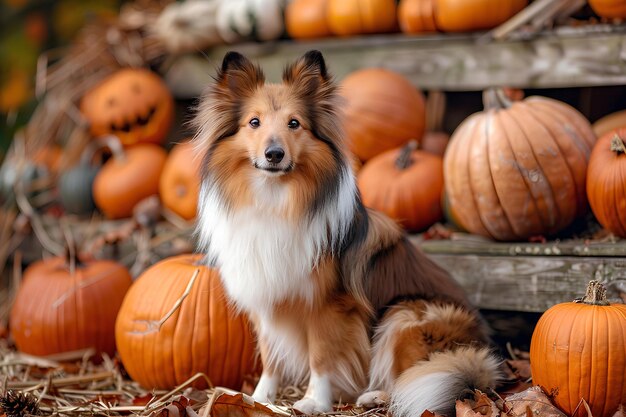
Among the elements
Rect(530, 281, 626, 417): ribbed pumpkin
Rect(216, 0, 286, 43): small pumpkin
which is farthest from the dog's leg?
Rect(216, 0, 286, 43): small pumpkin

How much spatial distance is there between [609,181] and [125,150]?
4.07 metres

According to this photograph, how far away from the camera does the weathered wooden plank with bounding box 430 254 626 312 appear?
3619 millimetres

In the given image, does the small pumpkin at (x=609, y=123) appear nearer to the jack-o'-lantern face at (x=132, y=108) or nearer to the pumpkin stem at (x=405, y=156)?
the pumpkin stem at (x=405, y=156)

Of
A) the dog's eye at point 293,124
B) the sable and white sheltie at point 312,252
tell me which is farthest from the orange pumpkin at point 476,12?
the dog's eye at point 293,124

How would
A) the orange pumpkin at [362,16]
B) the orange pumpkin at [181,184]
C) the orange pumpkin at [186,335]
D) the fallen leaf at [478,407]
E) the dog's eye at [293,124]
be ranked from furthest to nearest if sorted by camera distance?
the orange pumpkin at [181,184]
the orange pumpkin at [362,16]
the orange pumpkin at [186,335]
the dog's eye at [293,124]
the fallen leaf at [478,407]

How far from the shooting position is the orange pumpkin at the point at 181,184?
549 cm

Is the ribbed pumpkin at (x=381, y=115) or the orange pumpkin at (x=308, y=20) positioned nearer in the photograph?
the ribbed pumpkin at (x=381, y=115)

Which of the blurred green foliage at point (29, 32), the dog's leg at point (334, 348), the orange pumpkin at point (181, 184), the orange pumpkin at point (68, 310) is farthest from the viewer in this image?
the blurred green foliage at point (29, 32)

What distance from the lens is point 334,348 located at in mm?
3273

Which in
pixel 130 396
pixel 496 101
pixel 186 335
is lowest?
pixel 130 396

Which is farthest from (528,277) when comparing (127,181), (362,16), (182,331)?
(127,181)

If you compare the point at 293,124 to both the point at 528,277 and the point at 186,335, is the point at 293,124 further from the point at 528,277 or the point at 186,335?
the point at 528,277

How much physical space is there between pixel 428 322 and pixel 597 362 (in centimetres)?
73

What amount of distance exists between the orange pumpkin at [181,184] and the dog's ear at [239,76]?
7.37 ft
